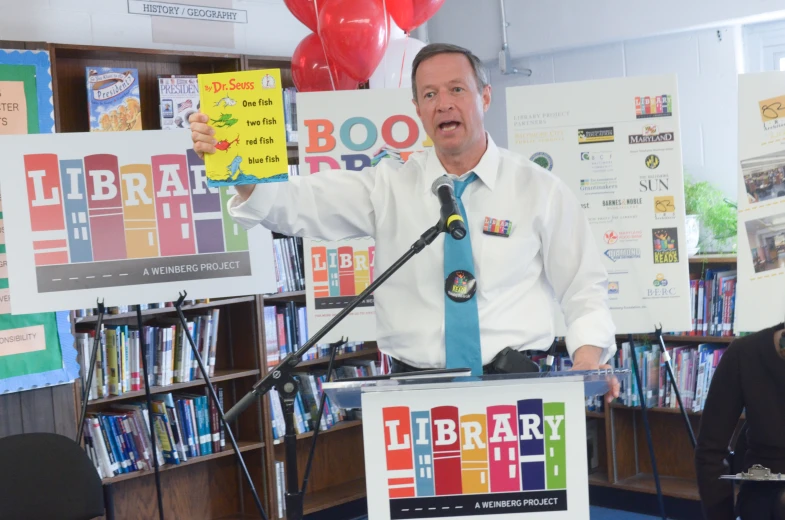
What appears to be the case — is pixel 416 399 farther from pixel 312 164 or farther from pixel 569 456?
pixel 312 164

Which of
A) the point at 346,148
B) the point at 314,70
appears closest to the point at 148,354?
the point at 346,148

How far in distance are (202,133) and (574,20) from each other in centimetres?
344

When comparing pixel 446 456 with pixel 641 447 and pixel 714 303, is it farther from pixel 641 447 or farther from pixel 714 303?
pixel 641 447

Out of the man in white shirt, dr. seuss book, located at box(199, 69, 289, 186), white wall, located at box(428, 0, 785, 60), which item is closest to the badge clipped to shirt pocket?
Answer: the man in white shirt

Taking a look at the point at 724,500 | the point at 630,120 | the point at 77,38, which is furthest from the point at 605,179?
the point at 77,38

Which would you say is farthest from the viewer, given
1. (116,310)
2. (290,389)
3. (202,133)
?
(116,310)

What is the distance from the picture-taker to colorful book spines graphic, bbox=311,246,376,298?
140 inches

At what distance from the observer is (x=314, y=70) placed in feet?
11.9

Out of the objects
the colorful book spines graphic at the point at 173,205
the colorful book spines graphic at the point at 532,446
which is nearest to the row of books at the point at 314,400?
the colorful book spines graphic at the point at 173,205

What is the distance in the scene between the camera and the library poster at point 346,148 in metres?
3.51

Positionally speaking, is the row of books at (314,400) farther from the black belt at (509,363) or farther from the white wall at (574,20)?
the black belt at (509,363)

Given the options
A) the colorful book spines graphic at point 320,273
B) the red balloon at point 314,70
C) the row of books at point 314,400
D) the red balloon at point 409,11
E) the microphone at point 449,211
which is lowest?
the row of books at point 314,400

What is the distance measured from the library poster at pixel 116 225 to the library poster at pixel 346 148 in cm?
23

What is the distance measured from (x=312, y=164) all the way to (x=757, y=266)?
170 centimetres
